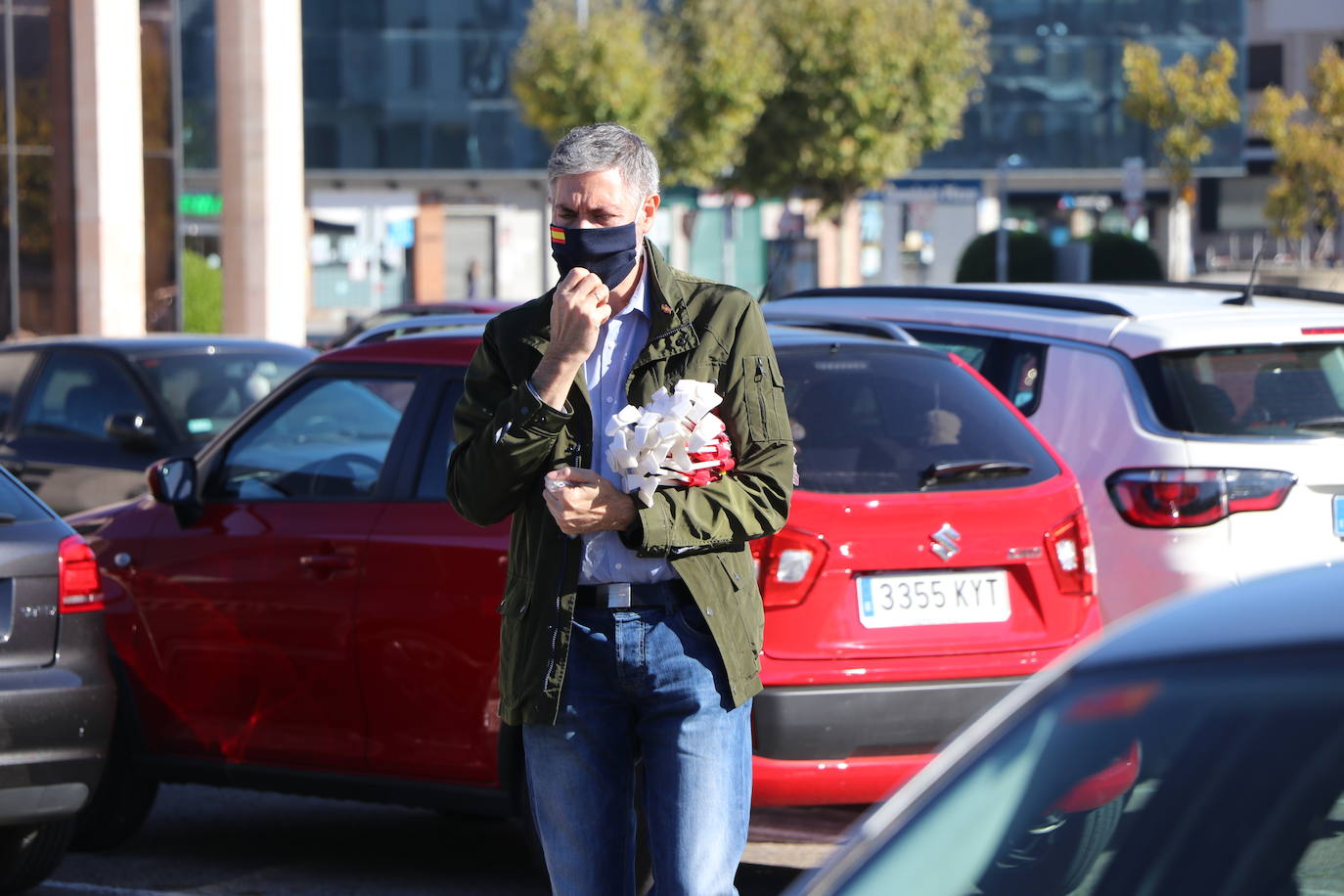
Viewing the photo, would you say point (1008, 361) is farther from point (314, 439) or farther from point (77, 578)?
point (77, 578)

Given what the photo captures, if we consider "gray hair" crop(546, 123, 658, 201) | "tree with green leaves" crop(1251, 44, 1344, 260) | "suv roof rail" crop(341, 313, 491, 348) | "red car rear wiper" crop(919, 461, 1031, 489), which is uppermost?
"tree with green leaves" crop(1251, 44, 1344, 260)

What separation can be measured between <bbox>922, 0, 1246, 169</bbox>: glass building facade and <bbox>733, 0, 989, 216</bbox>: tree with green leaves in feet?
50.4

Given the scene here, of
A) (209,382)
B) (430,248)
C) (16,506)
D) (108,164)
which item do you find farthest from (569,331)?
(430,248)

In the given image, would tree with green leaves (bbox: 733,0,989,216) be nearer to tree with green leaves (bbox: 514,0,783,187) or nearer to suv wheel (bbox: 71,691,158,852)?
tree with green leaves (bbox: 514,0,783,187)

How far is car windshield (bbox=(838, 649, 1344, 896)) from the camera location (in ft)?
6.33

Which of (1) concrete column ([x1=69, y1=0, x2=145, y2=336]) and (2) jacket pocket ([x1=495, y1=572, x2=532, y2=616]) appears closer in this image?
(2) jacket pocket ([x1=495, y1=572, x2=532, y2=616])

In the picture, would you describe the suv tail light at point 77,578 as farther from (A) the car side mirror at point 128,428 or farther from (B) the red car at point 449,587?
(A) the car side mirror at point 128,428

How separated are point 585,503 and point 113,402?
8067mm

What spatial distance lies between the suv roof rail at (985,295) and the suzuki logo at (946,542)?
6.06 feet

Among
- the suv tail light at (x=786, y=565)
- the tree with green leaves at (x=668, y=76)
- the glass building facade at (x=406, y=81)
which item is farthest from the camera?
the glass building facade at (x=406, y=81)

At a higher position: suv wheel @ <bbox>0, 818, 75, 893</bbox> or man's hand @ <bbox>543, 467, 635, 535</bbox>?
man's hand @ <bbox>543, 467, 635, 535</bbox>

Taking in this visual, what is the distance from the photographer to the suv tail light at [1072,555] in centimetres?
558

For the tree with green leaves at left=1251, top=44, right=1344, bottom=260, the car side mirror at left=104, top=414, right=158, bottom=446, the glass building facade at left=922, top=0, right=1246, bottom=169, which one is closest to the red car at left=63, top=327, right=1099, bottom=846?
the car side mirror at left=104, top=414, right=158, bottom=446

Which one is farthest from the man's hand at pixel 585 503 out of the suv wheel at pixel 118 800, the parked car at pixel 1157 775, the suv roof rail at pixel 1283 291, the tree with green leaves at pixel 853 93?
the tree with green leaves at pixel 853 93
